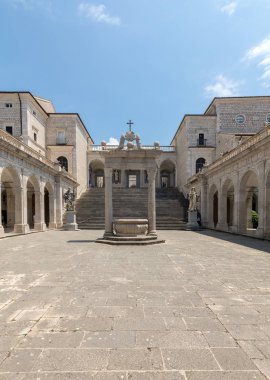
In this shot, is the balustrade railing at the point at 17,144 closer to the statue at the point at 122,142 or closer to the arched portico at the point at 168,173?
the statue at the point at 122,142

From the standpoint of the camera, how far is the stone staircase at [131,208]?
24.1 metres

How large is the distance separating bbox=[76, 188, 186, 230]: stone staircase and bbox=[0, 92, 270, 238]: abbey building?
0.12m

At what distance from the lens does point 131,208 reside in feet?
92.9

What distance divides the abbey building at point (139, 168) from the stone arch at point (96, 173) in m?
0.71

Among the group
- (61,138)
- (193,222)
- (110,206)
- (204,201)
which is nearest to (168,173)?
(61,138)

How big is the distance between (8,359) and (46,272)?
395 centimetres

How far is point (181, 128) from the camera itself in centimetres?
4194

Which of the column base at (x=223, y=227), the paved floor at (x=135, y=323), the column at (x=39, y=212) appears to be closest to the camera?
the paved floor at (x=135, y=323)

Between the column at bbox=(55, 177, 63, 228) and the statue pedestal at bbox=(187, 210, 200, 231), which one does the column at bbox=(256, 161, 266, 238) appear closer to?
the statue pedestal at bbox=(187, 210, 200, 231)

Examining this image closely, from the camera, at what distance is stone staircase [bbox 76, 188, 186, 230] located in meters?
24.1

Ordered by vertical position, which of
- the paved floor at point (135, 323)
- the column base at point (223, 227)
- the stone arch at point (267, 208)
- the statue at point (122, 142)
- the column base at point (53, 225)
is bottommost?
the column base at point (53, 225)

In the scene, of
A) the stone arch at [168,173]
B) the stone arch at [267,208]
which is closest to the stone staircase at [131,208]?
the stone arch at [267,208]

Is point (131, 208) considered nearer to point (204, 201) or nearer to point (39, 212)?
point (204, 201)

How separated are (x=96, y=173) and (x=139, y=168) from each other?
134 feet
